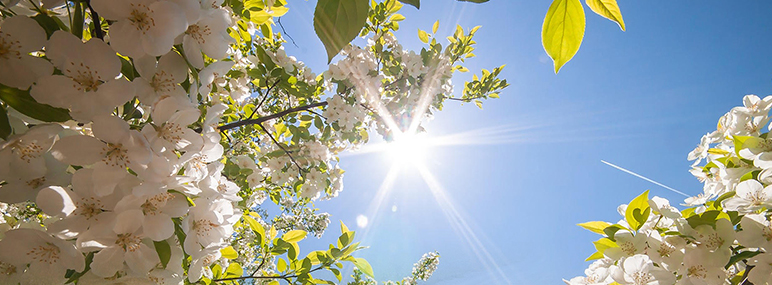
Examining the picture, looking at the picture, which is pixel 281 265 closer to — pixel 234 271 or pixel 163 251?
pixel 234 271

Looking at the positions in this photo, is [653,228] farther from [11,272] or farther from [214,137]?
[11,272]

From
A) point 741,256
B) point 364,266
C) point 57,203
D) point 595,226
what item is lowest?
point 57,203

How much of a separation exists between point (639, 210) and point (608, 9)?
1038 millimetres

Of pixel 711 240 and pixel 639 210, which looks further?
pixel 639 210

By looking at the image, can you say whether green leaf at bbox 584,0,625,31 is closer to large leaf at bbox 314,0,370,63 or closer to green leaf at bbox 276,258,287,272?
large leaf at bbox 314,0,370,63

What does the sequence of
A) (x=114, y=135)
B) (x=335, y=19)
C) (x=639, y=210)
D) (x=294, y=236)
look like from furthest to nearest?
1. (x=294, y=236)
2. (x=639, y=210)
3. (x=114, y=135)
4. (x=335, y=19)

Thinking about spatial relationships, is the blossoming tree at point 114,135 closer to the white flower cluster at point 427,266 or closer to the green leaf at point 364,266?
the green leaf at point 364,266

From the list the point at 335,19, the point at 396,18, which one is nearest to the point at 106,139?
the point at 335,19

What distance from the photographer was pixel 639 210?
1148mm

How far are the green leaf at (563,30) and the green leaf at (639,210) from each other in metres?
1.00

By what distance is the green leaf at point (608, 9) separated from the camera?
1.38 feet

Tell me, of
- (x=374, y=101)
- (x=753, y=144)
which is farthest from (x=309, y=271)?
(x=753, y=144)

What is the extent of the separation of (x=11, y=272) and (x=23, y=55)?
632mm

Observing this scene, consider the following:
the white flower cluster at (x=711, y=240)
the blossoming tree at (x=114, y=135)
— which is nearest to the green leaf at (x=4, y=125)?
the blossoming tree at (x=114, y=135)
